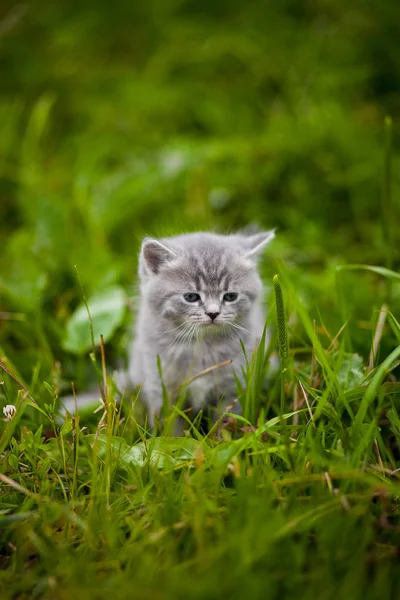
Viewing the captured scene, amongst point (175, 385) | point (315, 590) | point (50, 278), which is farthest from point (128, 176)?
point (315, 590)

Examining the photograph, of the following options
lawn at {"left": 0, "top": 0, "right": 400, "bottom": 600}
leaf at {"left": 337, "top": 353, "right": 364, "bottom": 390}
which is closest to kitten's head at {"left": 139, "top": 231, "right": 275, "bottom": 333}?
lawn at {"left": 0, "top": 0, "right": 400, "bottom": 600}

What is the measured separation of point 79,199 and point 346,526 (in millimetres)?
2553

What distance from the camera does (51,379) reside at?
228cm

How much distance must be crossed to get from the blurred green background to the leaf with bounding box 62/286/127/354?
0.11ft

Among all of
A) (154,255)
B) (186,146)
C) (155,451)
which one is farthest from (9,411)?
(186,146)

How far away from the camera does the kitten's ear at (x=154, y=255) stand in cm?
225

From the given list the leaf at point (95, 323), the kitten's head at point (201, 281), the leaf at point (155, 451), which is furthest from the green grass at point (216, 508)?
the leaf at point (95, 323)

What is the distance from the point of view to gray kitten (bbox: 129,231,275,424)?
7.29 ft

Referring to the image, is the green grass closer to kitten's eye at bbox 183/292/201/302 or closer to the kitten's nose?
the kitten's nose

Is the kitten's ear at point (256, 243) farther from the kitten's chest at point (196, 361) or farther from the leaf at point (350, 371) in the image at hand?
the leaf at point (350, 371)

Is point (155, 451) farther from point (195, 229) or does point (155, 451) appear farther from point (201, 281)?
point (195, 229)

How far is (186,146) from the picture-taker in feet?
12.3

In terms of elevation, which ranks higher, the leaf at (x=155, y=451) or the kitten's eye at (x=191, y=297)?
the kitten's eye at (x=191, y=297)

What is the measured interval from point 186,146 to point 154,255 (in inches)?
64.5
